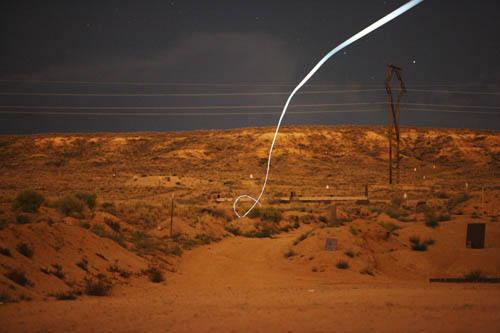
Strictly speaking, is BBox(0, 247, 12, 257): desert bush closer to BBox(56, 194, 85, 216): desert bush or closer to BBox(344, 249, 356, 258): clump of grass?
BBox(56, 194, 85, 216): desert bush

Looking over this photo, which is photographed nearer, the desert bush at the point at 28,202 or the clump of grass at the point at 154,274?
the clump of grass at the point at 154,274

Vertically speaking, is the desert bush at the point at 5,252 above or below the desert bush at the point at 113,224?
above

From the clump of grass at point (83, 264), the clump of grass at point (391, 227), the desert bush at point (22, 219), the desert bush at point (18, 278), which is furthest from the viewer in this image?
the clump of grass at point (391, 227)

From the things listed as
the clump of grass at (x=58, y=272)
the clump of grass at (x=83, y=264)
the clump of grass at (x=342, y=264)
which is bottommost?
the clump of grass at (x=342, y=264)

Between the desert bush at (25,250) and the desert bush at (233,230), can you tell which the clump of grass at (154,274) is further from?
the desert bush at (233,230)

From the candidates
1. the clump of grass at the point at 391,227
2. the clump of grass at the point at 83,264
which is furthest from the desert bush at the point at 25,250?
the clump of grass at the point at 391,227

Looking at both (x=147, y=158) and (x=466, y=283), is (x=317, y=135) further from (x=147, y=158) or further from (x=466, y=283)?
(x=466, y=283)

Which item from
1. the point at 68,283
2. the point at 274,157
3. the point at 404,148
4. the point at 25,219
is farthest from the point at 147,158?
the point at 68,283
